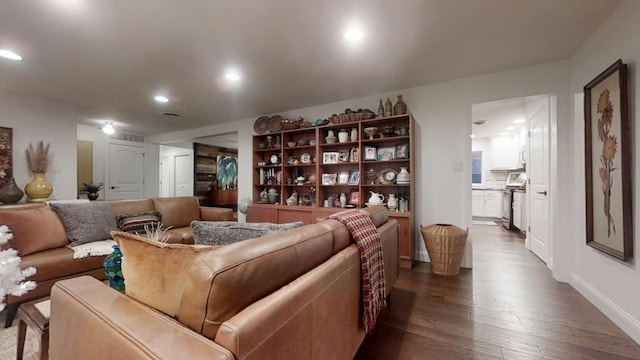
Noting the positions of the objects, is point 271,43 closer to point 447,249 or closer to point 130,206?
point 130,206

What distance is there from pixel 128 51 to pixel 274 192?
2.72 m

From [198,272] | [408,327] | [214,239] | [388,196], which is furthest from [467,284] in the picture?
[198,272]

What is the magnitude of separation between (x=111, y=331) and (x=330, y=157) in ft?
11.4

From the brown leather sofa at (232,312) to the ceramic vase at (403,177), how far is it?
95.3 inches

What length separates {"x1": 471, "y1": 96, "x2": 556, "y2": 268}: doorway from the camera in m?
3.22

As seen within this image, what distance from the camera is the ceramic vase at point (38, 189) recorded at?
11.9 ft

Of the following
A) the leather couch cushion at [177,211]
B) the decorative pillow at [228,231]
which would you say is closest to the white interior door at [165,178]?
the leather couch cushion at [177,211]

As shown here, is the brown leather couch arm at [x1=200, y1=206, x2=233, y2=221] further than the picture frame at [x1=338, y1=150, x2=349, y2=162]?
No

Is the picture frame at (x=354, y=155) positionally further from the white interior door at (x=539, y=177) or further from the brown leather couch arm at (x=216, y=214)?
the white interior door at (x=539, y=177)

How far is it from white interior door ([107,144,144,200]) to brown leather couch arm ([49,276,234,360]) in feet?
20.0

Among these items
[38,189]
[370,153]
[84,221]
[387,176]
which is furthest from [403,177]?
[38,189]

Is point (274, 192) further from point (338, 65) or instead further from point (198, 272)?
point (198, 272)

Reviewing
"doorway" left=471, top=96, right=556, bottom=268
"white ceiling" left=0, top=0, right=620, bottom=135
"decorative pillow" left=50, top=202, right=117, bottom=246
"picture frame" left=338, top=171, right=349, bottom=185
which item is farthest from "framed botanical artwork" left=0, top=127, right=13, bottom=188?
"doorway" left=471, top=96, right=556, bottom=268

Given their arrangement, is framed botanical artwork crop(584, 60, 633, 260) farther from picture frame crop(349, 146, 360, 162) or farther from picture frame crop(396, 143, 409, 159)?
picture frame crop(349, 146, 360, 162)
